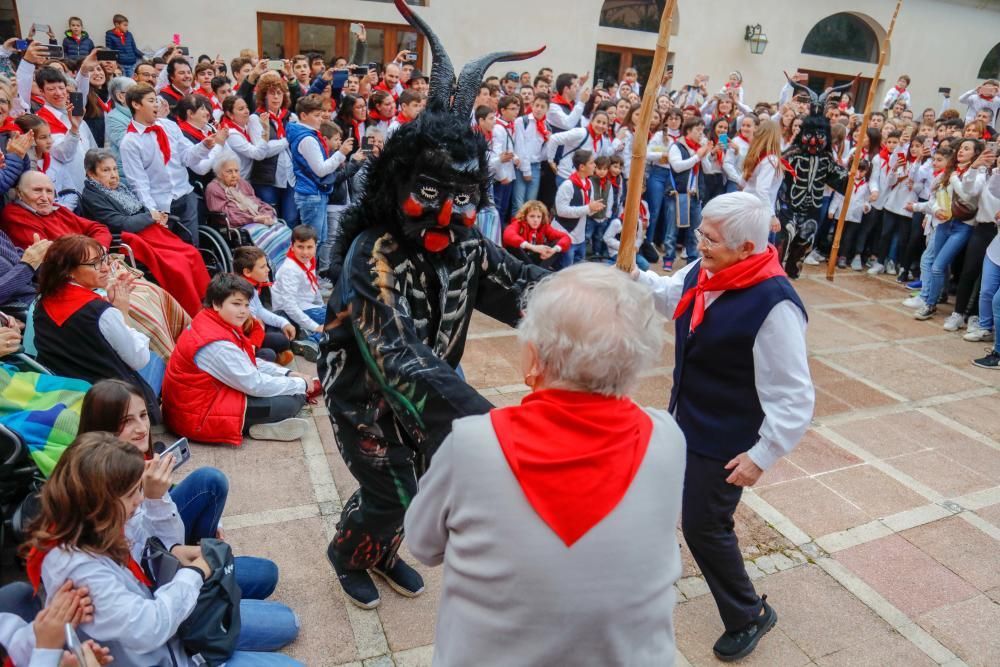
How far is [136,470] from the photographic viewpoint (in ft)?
7.04

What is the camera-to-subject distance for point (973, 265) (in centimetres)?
735

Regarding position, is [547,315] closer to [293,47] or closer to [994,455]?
[994,455]

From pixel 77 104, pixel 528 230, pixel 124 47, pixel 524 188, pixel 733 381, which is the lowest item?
pixel 528 230

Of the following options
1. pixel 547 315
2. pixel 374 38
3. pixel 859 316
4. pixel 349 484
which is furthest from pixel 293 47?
pixel 547 315

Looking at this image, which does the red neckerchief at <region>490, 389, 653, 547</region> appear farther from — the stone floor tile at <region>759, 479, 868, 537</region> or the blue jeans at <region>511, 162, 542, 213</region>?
the blue jeans at <region>511, 162, 542, 213</region>

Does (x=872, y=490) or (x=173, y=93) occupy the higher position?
(x=173, y=93)

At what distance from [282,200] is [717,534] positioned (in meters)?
5.50

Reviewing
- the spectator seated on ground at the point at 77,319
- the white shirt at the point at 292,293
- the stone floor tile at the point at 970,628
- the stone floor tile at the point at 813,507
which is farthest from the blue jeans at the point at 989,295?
the spectator seated on ground at the point at 77,319

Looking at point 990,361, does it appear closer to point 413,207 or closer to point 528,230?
point 528,230

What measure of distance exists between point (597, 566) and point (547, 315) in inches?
19.0

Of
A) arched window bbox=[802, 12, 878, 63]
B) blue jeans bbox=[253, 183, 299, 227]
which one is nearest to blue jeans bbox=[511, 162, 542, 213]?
blue jeans bbox=[253, 183, 299, 227]

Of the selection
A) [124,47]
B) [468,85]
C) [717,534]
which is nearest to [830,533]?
[717,534]

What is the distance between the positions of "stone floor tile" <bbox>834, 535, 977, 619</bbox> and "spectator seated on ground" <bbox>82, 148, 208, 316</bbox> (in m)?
4.59

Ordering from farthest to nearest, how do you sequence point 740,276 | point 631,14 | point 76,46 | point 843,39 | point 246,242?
point 843,39 → point 631,14 → point 76,46 → point 246,242 → point 740,276
